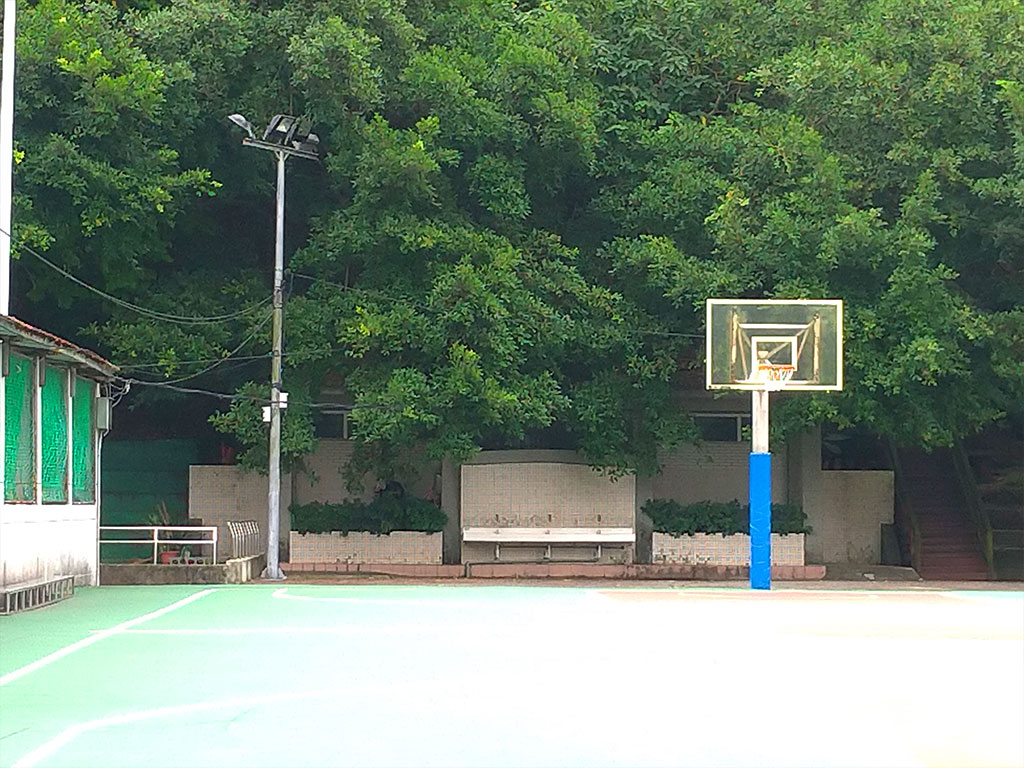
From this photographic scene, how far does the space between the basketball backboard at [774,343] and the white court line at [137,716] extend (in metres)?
15.1

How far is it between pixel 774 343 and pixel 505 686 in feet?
48.1

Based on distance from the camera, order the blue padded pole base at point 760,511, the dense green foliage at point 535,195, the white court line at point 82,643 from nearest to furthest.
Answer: the white court line at point 82,643 < the blue padded pole base at point 760,511 < the dense green foliage at point 535,195

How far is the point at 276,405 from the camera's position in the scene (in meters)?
28.5

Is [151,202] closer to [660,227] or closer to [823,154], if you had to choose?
[660,227]

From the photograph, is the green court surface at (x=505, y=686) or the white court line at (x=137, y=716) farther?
the green court surface at (x=505, y=686)

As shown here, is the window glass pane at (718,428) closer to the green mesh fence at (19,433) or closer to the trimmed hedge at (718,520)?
the trimmed hedge at (718,520)

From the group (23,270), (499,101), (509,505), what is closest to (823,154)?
(499,101)

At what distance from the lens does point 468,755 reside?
8781 mm

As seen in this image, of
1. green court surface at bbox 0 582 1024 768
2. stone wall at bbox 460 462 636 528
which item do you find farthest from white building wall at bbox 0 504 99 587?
stone wall at bbox 460 462 636 528

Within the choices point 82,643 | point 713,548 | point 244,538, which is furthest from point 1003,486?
point 82,643

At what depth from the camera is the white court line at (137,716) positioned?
866cm

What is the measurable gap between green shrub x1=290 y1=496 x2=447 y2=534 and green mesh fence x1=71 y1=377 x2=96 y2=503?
8344 millimetres

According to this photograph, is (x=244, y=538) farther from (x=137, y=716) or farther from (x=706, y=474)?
(x=137, y=716)

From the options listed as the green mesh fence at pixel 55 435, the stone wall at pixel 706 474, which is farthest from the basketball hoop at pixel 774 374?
the green mesh fence at pixel 55 435
